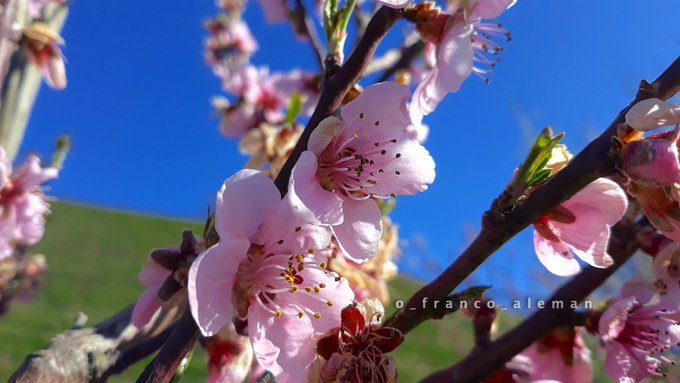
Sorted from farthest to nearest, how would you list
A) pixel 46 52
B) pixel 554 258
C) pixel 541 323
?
1. pixel 46 52
2. pixel 541 323
3. pixel 554 258

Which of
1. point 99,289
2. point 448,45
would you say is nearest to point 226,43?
point 448,45

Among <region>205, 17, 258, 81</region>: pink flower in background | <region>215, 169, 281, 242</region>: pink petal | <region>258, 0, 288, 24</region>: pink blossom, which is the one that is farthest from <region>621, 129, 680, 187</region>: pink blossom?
<region>205, 17, 258, 81</region>: pink flower in background

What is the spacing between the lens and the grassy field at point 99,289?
21.0ft

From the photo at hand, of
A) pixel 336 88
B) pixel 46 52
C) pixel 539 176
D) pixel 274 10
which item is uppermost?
pixel 274 10

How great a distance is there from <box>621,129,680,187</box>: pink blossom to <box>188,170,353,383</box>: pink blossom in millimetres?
287

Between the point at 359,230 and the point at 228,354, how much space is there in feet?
0.87

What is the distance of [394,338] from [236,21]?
3.09 meters

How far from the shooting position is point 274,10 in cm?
203

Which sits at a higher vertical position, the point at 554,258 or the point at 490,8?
the point at 490,8

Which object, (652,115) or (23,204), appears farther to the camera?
(23,204)

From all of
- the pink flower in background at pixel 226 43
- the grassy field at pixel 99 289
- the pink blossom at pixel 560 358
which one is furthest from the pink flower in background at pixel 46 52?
the pink flower in background at pixel 226 43

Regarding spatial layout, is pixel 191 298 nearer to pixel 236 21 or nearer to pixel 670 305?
pixel 670 305

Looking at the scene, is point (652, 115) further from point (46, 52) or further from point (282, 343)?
point (46, 52)

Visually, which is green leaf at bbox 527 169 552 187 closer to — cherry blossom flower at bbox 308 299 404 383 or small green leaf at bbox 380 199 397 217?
cherry blossom flower at bbox 308 299 404 383
